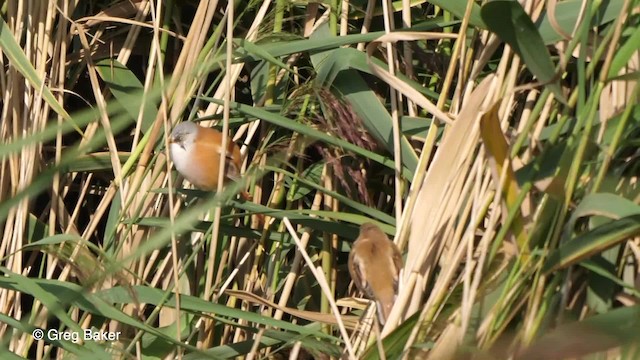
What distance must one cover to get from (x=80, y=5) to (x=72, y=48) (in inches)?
4.3

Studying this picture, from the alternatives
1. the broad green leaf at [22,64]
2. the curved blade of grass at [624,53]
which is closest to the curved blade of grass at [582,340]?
the curved blade of grass at [624,53]

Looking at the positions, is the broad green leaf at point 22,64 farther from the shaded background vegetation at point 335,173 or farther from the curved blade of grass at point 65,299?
the curved blade of grass at point 65,299

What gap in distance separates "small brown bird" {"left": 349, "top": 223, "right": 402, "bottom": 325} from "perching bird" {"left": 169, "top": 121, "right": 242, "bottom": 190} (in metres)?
0.37

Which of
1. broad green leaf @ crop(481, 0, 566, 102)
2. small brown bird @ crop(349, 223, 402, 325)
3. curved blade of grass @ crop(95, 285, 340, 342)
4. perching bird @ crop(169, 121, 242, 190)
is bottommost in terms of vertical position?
curved blade of grass @ crop(95, 285, 340, 342)

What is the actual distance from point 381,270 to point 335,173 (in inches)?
12.8

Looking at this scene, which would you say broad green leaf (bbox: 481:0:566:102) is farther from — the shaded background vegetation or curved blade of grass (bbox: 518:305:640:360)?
curved blade of grass (bbox: 518:305:640:360)

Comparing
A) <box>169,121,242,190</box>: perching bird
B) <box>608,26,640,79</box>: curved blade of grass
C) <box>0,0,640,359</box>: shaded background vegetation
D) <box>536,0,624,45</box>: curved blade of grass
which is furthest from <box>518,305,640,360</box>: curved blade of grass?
<box>169,121,242,190</box>: perching bird

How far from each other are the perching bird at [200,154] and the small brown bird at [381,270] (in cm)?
37

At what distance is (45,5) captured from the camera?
6.19 ft

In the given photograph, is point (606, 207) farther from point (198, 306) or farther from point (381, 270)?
point (198, 306)

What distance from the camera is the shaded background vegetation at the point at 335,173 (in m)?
1.21

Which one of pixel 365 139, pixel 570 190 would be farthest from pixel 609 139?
pixel 365 139

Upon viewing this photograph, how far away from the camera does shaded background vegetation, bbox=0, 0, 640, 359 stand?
3.96 feet

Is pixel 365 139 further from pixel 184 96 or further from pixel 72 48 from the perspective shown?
pixel 72 48
